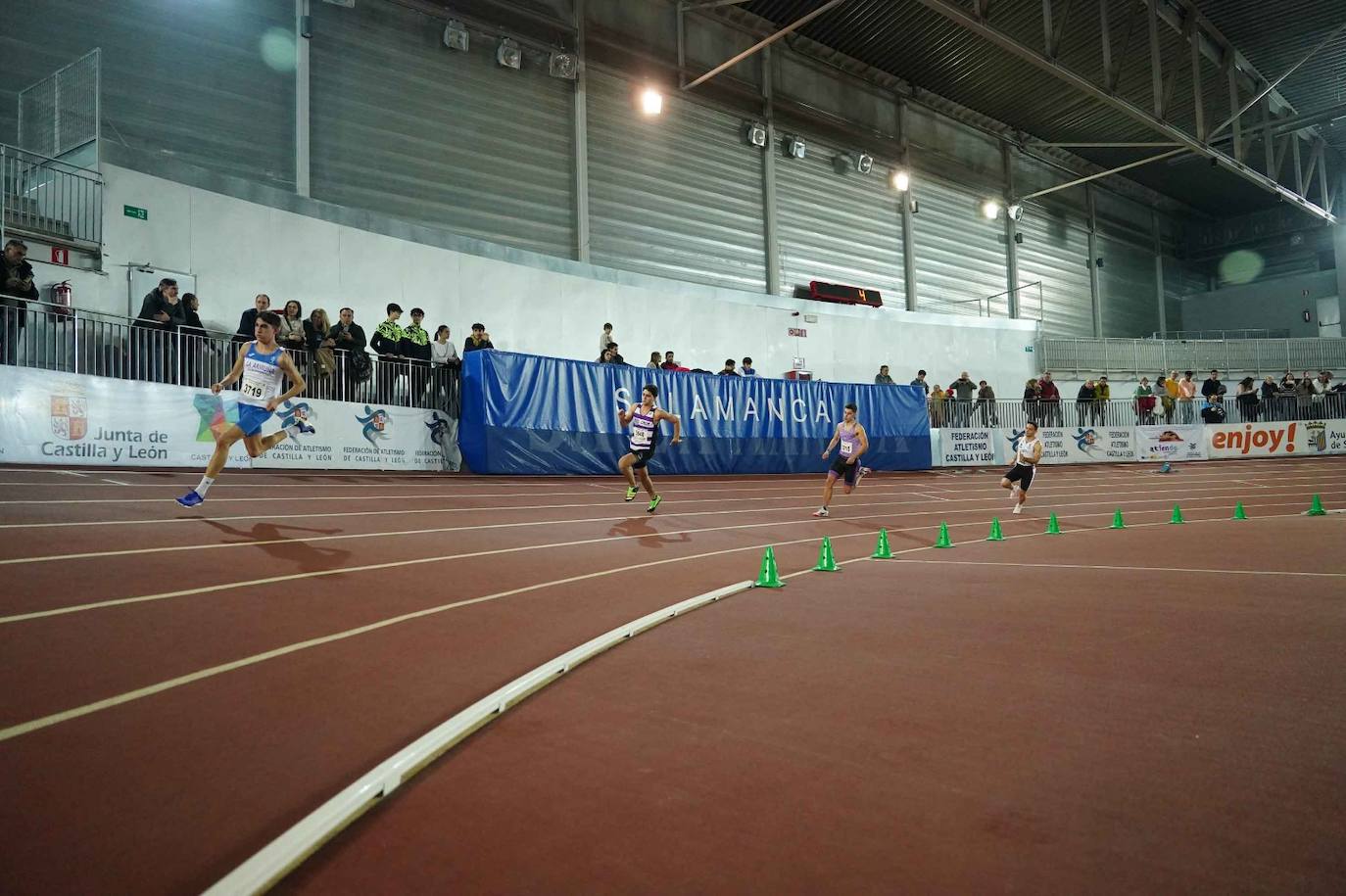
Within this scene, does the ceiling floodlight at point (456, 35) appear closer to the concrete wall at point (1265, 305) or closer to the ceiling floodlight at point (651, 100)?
the ceiling floodlight at point (651, 100)

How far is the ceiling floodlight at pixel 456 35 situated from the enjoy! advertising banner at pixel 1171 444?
2130cm

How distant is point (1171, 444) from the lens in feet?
82.1

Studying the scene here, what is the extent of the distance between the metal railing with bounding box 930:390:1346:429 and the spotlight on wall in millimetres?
12373

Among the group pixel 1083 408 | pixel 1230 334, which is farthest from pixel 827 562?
pixel 1230 334

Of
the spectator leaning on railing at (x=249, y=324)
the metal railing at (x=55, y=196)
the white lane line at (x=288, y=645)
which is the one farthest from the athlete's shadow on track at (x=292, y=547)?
the metal railing at (x=55, y=196)

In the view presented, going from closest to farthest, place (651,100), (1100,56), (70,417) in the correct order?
(70,417)
(651,100)
(1100,56)

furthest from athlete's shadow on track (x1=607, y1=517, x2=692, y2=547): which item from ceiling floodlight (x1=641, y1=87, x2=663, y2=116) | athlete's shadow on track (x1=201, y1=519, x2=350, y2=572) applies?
ceiling floodlight (x1=641, y1=87, x2=663, y2=116)

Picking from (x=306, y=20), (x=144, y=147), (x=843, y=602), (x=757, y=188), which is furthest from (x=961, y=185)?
(x=843, y=602)

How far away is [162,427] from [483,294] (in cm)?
716

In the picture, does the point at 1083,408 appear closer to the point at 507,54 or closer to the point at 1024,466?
the point at 1024,466

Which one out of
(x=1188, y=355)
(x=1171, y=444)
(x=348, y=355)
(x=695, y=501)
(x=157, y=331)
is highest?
(x=1188, y=355)

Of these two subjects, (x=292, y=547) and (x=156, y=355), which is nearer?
(x=292, y=547)

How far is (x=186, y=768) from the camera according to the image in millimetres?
2734

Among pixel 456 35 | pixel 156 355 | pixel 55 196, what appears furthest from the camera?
pixel 456 35
